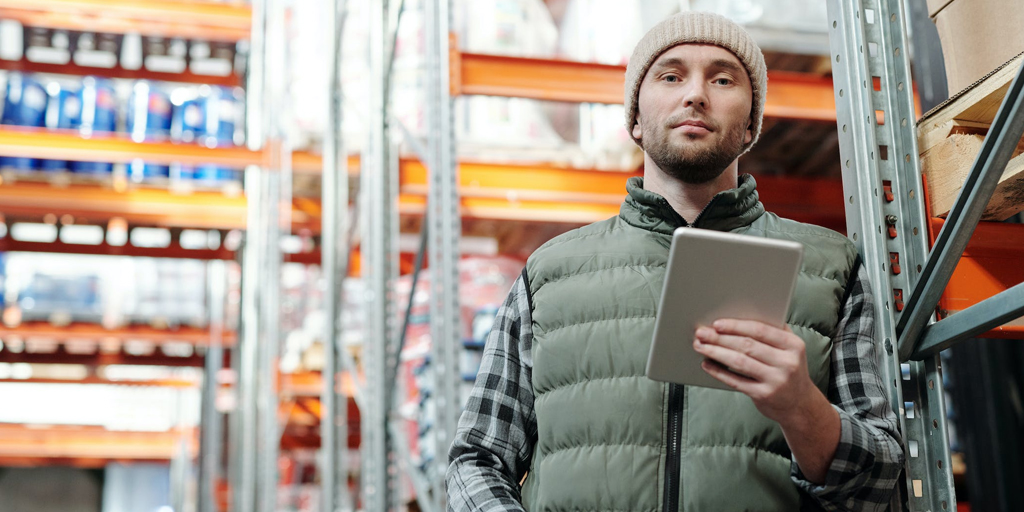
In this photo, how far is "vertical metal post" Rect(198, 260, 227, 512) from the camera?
10.2 m

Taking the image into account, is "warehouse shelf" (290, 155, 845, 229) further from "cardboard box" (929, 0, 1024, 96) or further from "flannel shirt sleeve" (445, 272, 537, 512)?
"flannel shirt sleeve" (445, 272, 537, 512)

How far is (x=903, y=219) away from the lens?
2.07 meters

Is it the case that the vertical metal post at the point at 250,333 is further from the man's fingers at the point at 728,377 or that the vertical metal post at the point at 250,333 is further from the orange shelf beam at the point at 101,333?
the man's fingers at the point at 728,377

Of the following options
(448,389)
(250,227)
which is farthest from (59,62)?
(448,389)

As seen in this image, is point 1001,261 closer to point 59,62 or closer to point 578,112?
point 578,112

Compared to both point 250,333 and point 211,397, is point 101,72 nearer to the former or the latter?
point 250,333

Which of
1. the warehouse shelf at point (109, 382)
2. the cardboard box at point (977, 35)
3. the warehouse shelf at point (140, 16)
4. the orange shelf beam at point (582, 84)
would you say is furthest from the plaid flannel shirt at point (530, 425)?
the warehouse shelf at point (109, 382)

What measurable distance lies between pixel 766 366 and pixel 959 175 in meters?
0.84

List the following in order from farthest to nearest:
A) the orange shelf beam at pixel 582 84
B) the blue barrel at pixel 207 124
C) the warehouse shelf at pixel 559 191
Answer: the blue barrel at pixel 207 124 → the warehouse shelf at pixel 559 191 → the orange shelf beam at pixel 582 84

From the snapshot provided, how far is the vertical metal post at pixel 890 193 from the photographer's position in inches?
77.7

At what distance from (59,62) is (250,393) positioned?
3.22 m

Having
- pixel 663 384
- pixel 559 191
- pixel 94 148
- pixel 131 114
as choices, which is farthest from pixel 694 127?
pixel 131 114

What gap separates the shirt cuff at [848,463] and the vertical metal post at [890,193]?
1.22ft

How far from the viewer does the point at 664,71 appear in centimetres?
196
